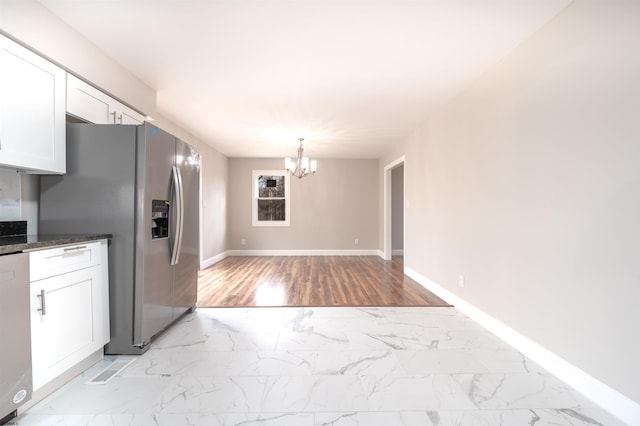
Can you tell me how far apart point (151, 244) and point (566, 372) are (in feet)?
10.1

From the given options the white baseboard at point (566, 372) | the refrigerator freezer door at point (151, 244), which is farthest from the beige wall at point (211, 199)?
the white baseboard at point (566, 372)

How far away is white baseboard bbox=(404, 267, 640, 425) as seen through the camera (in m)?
1.64

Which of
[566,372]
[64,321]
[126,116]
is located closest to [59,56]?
[126,116]

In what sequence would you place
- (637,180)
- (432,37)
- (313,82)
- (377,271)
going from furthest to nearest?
(377,271) < (313,82) < (432,37) < (637,180)

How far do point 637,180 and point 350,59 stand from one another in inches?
84.6

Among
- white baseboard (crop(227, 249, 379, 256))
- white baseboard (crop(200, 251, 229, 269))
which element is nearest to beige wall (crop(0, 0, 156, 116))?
white baseboard (crop(200, 251, 229, 269))

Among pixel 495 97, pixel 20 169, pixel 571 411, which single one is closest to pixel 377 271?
pixel 495 97

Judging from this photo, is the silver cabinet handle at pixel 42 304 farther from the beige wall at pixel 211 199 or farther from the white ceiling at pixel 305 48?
the beige wall at pixel 211 199

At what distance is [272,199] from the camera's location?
307 inches

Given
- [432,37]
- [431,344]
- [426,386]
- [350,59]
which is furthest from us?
[350,59]

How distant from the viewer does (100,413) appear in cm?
169

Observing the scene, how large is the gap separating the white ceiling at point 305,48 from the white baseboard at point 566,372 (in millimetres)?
2349

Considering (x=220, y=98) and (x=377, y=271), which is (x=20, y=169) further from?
(x=377, y=271)

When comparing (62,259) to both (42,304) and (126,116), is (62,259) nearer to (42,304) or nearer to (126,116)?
(42,304)
